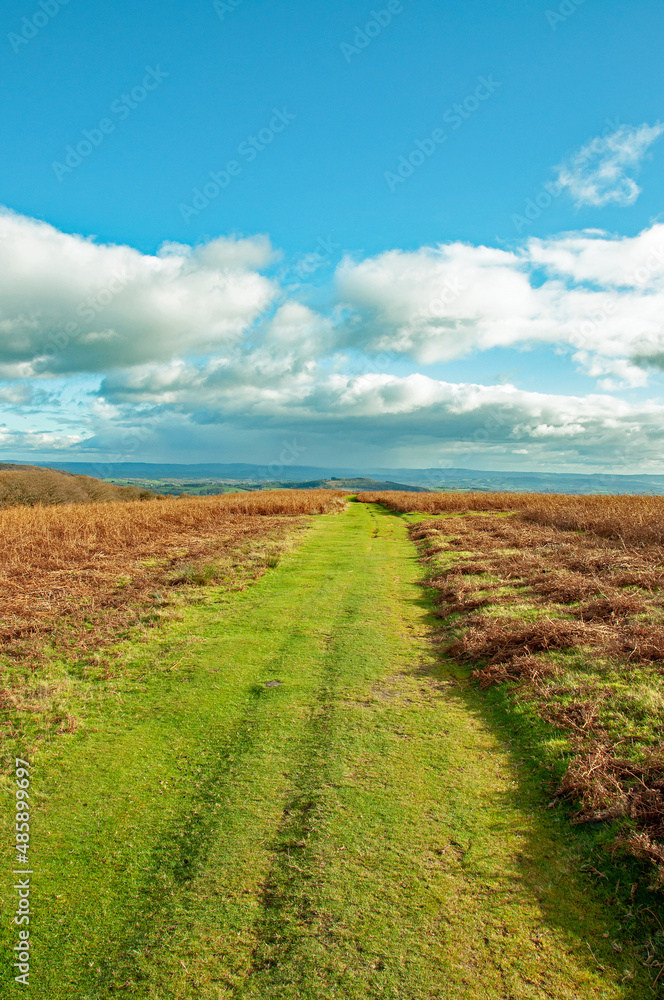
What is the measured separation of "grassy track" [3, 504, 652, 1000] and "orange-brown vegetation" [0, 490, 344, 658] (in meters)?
3.16

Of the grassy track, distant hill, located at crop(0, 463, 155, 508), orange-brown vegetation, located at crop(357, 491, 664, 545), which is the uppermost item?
distant hill, located at crop(0, 463, 155, 508)

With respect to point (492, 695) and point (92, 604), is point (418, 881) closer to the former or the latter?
point (492, 695)

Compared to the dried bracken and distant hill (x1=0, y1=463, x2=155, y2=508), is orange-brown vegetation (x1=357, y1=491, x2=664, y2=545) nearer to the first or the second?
the dried bracken

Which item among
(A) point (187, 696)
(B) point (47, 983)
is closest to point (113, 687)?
(A) point (187, 696)

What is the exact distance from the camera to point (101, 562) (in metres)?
14.8

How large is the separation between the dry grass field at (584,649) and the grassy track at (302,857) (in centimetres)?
64

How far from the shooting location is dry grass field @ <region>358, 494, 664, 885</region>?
175 inches

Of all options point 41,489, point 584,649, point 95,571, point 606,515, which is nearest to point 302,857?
point 584,649

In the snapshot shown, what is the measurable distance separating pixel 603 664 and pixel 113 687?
6931mm

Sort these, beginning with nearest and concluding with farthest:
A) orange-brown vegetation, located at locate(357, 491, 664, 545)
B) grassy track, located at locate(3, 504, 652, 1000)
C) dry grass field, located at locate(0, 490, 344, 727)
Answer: grassy track, located at locate(3, 504, 652, 1000)
dry grass field, located at locate(0, 490, 344, 727)
orange-brown vegetation, located at locate(357, 491, 664, 545)

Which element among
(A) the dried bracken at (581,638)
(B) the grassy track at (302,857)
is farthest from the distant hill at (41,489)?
(B) the grassy track at (302,857)

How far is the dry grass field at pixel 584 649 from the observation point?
4441 millimetres

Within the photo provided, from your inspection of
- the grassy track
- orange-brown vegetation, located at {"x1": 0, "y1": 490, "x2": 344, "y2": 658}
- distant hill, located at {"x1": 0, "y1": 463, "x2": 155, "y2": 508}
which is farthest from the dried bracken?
distant hill, located at {"x1": 0, "y1": 463, "x2": 155, "y2": 508}

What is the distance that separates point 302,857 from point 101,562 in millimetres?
12844
